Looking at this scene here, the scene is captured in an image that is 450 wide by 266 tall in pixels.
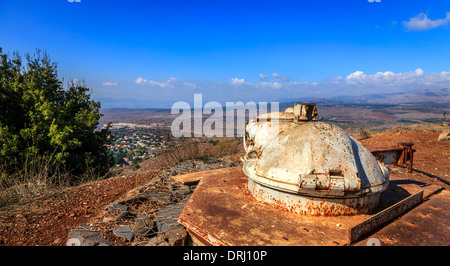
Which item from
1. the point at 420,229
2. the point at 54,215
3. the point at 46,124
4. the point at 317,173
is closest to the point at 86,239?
the point at 54,215

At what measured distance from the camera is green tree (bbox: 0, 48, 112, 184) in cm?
734

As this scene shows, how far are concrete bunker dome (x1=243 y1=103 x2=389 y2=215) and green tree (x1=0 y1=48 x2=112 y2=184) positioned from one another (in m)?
6.11

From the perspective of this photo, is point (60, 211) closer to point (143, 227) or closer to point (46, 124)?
point (143, 227)

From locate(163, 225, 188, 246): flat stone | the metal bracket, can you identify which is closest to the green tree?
locate(163, 225, 188, 246): flat stone

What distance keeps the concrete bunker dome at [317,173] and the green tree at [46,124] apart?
611 centimetres

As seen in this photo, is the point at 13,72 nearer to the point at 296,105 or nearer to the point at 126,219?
the point at 126,219

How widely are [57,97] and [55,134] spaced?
4131 millimetres

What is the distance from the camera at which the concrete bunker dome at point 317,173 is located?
3.01 m

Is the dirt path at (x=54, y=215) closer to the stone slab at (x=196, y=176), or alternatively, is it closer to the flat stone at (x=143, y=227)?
the flat stone at (x=143, y=227)

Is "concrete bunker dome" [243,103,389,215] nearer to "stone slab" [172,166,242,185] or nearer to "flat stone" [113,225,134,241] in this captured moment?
"stone slab" [172,166,242,185]

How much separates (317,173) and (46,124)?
29.0ft
